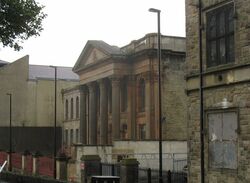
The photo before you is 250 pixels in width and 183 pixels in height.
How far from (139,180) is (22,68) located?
56441 millimetres

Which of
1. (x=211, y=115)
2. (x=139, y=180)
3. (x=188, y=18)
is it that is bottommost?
(x=139, y=180)

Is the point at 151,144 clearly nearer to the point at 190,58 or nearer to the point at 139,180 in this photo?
the point at 139,180

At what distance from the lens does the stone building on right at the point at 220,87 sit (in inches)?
754

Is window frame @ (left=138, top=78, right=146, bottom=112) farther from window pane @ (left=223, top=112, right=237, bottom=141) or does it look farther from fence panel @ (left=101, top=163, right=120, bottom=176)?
window pane @ (left=223, top=112, right=237, bottom=141)

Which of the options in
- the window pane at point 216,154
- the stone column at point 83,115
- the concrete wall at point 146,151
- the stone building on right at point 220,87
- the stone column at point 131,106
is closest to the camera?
the stone building on right at point 220,87

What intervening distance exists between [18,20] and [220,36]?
357 inches

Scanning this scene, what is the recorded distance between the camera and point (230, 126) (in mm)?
19781

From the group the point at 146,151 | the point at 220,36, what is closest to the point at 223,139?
the point at 220,36

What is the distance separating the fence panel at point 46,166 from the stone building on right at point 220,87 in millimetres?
18137

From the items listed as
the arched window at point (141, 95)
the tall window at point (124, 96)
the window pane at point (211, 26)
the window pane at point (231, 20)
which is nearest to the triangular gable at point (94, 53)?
the tall window at point (124, 96)

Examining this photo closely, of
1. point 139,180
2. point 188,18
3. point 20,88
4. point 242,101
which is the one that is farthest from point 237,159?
point 20,88

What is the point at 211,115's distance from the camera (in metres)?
20.8

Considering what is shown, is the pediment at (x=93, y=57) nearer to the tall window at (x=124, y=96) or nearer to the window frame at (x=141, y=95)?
the tall window at (x=124, y=96)

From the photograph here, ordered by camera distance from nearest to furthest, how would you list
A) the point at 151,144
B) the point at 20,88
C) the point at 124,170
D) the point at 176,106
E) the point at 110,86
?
the point at 124,170, the point at 151,144, the point at 176,106, the point at 110,86, the point at 20,88
